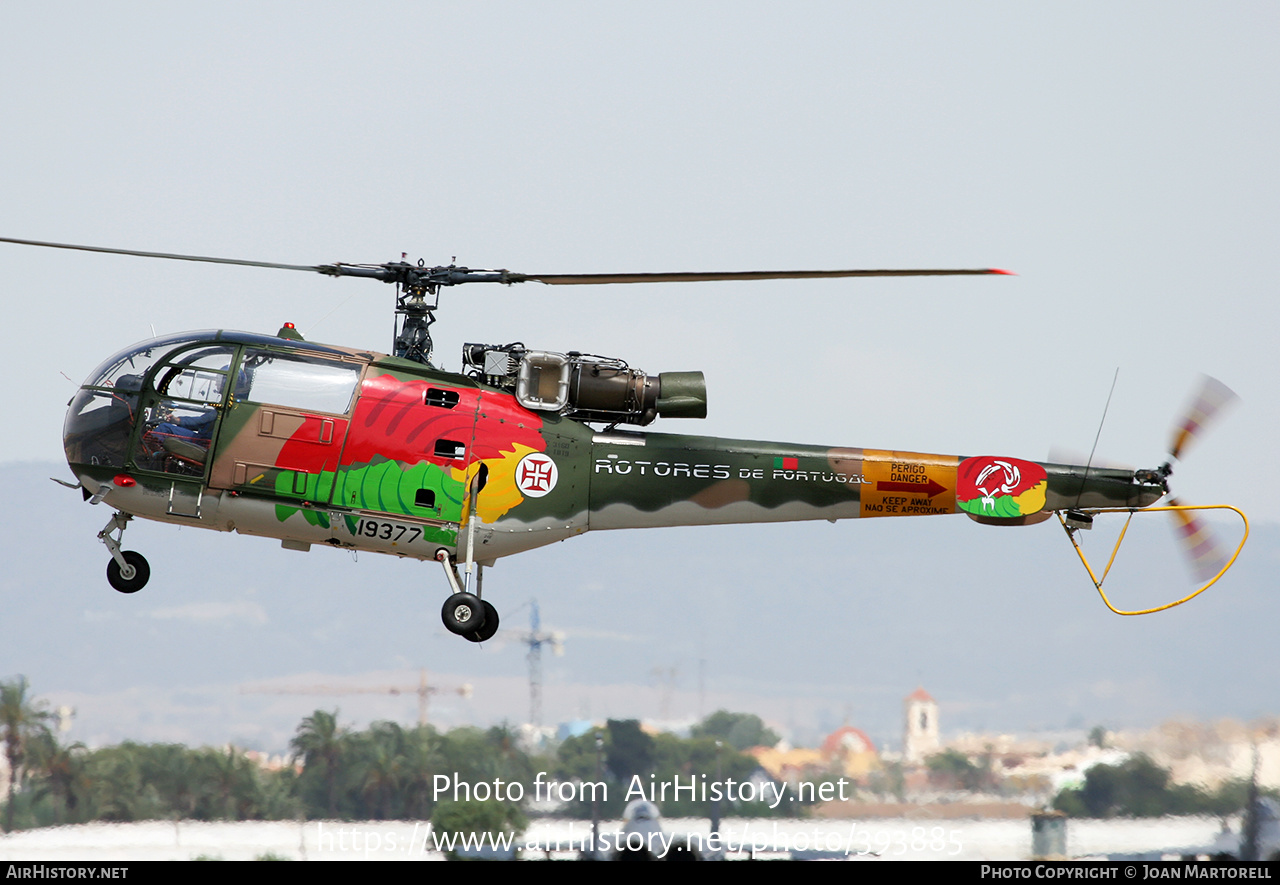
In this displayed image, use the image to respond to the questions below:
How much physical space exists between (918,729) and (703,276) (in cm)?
2460

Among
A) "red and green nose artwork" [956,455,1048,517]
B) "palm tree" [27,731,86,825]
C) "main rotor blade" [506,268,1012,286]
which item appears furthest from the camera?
"palm tree" [27,731,86,825]

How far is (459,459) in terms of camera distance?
685 inches

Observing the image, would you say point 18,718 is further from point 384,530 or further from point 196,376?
point 384,530

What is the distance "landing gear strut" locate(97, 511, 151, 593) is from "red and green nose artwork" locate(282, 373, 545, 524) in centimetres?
288

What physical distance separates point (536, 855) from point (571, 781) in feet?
13.5

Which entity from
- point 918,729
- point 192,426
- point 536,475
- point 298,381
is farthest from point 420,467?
point 918,729

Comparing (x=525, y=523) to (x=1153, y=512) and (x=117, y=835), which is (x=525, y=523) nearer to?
(x=1153, y=512)

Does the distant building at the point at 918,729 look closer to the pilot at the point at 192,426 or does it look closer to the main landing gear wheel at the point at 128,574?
the main landing gear wheel at the point at 128,574

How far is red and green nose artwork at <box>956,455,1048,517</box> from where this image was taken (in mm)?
17859

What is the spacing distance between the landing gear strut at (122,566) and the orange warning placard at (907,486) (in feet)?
29.1

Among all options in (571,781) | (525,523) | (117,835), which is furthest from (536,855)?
(525,523)

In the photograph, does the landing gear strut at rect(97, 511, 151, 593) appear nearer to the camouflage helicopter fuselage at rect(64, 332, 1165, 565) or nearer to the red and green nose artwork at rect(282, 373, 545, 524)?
the camouflage helicopter fuselage at rect(64, 332, 1165, 565)

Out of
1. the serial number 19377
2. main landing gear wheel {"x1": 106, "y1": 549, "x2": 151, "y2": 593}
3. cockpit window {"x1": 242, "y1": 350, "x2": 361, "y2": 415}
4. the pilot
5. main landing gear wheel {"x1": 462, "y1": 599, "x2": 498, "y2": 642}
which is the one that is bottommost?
main landing gear wheel {"x1": 462, "y1": 599, "x2": 498, "y2": 642}

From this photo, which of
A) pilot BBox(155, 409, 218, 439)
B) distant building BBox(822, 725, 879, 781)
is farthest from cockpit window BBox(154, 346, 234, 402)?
distant building BBox(822, 725, 879, 781)
